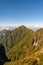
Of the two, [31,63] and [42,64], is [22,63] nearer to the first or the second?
[31,63]

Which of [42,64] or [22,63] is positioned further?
[22,63]

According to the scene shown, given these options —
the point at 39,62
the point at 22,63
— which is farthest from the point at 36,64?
the point at 22,63

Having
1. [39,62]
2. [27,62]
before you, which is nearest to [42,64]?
[39,62]

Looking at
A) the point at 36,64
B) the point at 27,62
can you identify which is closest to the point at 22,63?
the point at 27,62

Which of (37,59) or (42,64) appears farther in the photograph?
(37,59)

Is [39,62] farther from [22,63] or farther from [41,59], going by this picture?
[22,63]

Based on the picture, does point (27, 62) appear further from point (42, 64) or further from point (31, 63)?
point (42, 64)
